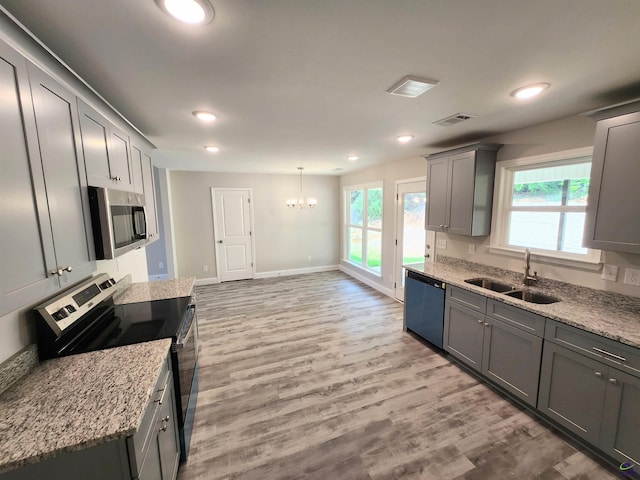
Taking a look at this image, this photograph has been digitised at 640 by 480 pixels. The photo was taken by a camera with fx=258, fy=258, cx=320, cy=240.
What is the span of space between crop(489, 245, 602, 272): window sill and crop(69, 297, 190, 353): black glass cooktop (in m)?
3.28

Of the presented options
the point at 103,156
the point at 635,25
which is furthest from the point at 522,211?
the point at 103,156

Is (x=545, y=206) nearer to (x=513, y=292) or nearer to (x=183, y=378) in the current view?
(x=513, y=292)

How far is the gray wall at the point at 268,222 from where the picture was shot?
5.59m

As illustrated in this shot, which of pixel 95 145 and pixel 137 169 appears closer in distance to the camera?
pixel 95 145

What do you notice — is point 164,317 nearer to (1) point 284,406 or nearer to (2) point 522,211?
(1) point 284,406

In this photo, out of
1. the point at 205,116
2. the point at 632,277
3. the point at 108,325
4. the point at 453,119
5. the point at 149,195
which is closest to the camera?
the point at 108,325

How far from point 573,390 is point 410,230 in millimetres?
2899

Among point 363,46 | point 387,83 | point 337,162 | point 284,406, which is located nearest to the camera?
point 363,46

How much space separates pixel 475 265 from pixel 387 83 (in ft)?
8.37

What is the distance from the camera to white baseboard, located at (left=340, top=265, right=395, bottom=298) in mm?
5020

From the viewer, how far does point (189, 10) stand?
103cm

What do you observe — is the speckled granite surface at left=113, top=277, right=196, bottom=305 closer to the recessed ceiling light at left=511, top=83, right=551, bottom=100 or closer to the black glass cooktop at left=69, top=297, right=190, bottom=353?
the black glass cooktop at left=69, top=297, right=190, bottom=353

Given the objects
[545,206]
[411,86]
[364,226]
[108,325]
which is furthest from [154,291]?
[364,226]

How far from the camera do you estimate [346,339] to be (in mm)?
3406
